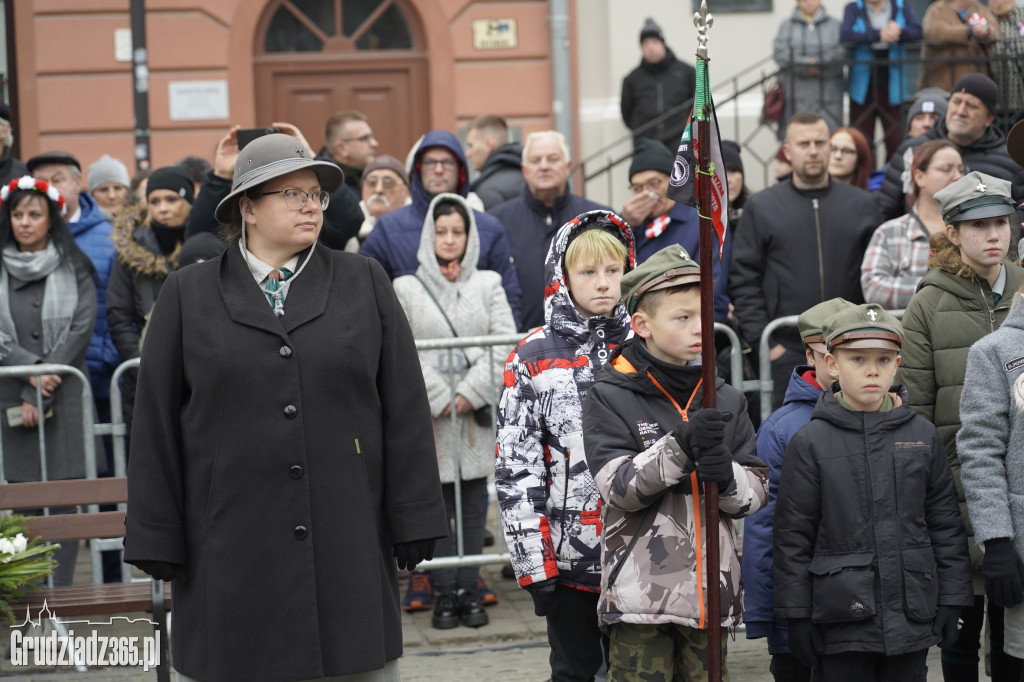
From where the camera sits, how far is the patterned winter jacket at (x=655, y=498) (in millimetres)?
4039

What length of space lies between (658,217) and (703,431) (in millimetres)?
3624

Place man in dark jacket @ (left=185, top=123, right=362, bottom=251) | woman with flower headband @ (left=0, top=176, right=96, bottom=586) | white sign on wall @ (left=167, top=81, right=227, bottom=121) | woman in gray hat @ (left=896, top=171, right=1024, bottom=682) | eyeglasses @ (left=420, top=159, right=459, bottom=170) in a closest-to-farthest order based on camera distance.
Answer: woman in gray hat @ (left=896, top=171, right=1024, bottom=682) → man in dark jacket @ (left=185, top=123, right=362, bottom=251) → woman with flower headband @ (left=0, top=176, right=96, bottom=586) → eyeglasses @ (left=420, top=159, right=459, bottom=170) → white sign on wall @ (left=167, top=81, right=227, bottom=121)

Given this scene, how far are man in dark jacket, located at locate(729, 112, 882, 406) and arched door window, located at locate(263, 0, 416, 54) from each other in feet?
24.7

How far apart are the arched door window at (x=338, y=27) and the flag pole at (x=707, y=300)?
10554 mm

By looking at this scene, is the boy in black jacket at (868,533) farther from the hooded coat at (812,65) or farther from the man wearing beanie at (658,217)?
the hooded coat at (812,65)

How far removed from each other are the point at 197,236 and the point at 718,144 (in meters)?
→ 3.69

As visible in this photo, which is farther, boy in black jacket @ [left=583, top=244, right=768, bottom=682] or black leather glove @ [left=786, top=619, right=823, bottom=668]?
black leather glove @ [left=786, top=619, right=823, bottom=668]

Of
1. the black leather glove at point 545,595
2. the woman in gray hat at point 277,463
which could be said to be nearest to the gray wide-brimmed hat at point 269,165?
the woman in gray hat at point 277,463

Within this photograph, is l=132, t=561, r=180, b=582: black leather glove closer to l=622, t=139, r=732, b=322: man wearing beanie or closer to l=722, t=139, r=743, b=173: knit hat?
l=622, t=139, r=732, b=322: man wearing beanie

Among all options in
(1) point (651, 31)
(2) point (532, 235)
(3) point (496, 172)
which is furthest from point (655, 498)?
(1) point (651, 31)

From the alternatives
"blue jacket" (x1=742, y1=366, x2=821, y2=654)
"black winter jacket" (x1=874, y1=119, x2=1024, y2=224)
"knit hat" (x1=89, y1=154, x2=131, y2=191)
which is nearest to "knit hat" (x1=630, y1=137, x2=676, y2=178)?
"black winter jacket" (x1=874, y1=119, x2=1024, y2=224)

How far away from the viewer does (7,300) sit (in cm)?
693

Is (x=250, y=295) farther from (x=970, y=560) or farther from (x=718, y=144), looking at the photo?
(x=970, y=560)

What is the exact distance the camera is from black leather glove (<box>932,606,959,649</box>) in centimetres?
438
